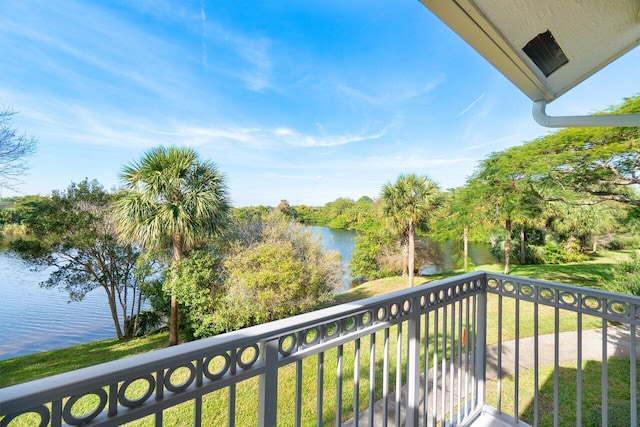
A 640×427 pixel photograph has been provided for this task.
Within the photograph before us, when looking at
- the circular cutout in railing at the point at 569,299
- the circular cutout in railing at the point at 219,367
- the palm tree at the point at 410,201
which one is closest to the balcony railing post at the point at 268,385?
the circular cutout in railing at the point at 219,367

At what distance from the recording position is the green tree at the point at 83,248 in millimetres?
6406

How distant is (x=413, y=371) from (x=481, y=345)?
2.55 feet

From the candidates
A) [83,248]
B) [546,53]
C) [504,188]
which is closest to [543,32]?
[546,53]

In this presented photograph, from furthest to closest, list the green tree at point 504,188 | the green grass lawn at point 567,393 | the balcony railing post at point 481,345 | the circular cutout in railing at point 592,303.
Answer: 1. the green tree at point 504,188
2. the green grass lawn at point 567,393
3. the balcony railing post at point 481,345
4. the circular cutout in railing at point 592,303

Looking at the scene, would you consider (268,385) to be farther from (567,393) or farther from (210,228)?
(210,228)

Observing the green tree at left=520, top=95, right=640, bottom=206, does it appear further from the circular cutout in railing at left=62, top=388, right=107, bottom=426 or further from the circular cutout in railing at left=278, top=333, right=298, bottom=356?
the circular cutout in railing at left=62, top=388, right=107, bottom=426

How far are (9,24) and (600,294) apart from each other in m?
10.9

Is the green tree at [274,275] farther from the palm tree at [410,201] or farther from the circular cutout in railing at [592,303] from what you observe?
the circular cutout in railing at [592,303]

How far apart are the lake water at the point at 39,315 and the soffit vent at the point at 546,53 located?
9695 mm

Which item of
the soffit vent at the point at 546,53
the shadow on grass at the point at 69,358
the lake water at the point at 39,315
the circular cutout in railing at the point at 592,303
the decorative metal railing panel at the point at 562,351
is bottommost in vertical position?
the shadow on grass at the point at 69,358

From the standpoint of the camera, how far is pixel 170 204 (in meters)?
6.20

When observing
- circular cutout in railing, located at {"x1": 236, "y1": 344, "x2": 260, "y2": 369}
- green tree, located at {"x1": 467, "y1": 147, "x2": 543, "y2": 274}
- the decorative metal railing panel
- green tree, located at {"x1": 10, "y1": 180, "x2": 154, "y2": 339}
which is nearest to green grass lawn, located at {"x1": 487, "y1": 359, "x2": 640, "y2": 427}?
the decorative metal railing panel

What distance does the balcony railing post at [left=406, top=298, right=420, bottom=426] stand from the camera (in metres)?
1.36

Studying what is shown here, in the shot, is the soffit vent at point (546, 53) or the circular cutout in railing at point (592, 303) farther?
the circular cutout in railing at point (592, 303)
